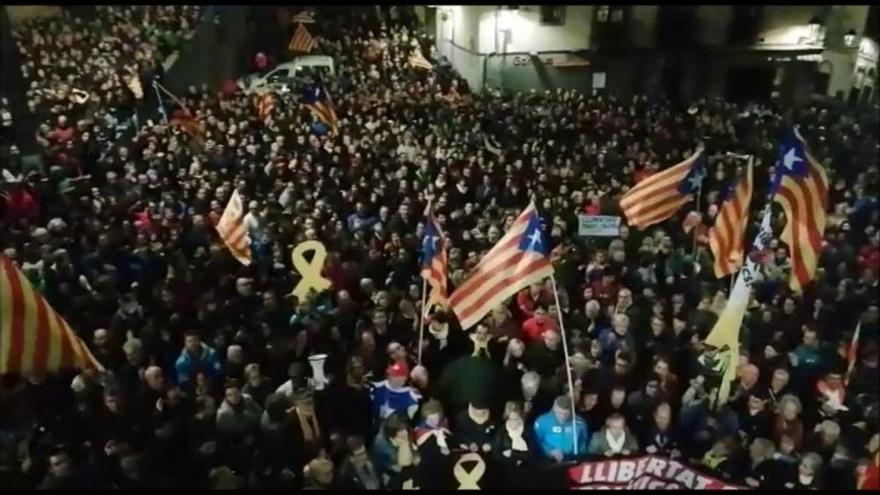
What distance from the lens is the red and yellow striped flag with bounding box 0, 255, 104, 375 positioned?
4164mm

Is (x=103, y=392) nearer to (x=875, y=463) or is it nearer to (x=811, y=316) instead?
(x=875, y=463)

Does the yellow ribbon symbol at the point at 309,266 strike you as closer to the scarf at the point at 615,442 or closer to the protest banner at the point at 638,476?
the scarf at the point at 615,442

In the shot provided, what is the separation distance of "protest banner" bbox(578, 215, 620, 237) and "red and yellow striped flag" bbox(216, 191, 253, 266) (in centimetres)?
297

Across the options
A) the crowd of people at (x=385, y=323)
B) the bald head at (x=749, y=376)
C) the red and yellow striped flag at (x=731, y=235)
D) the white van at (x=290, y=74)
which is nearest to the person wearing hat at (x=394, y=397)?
the crowd of people at (x=385, y=323)

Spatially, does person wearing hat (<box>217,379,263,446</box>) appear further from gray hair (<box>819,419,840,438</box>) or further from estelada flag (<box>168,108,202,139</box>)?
estelada flag (<box>168,108,202,139</box>)

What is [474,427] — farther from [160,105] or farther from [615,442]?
[160,105]

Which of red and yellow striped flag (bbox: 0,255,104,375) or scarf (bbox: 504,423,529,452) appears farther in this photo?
scarf (bbox: 504,423,529,452)

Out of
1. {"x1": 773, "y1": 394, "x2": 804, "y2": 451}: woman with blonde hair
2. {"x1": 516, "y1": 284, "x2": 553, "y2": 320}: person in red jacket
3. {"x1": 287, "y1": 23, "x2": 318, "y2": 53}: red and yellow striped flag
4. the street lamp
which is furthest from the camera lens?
{"x1": 287, "y1": 23, "x2": 318, "y2": 53}: red and yellow striped flag

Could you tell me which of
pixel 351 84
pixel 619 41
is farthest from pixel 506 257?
pixel 619 41

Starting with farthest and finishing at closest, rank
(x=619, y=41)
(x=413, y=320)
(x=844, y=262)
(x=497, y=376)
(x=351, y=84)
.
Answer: (x=619, y=41) → (x=351, y=84) → (x=844, y=262) → (x=413, y=320) → (x=497, y=376)

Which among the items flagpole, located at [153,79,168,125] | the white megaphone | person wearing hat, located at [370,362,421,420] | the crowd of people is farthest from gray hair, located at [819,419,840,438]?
flagpole, located at [153,79,168,125]

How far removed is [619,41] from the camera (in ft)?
47.9

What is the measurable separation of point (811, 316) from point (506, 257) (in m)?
2.68

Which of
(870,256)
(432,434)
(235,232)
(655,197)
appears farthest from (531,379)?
(870,256)
